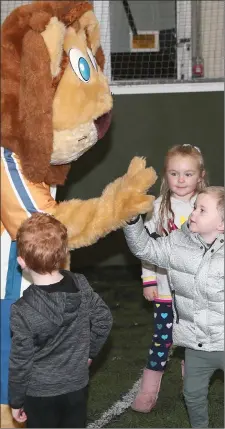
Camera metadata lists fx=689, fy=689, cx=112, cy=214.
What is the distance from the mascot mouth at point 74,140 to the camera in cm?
257

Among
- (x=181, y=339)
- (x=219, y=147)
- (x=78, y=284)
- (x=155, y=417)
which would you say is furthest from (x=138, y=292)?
(x=78, y=284)

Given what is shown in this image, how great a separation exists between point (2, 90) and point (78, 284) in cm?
73

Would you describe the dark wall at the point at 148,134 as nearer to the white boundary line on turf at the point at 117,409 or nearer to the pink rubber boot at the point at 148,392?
the white boundary line on turf at the point at 117,409

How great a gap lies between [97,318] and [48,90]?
811 millimetres

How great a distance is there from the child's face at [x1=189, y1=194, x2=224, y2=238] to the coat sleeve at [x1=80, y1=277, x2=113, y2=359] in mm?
464

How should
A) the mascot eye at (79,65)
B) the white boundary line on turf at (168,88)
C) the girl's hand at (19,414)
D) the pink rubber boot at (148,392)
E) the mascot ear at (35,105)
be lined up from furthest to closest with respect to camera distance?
the white boundary line on turf at (168,88) → the pink rubber boot at (148,392) → the mascot eye at (79,65) → the mascot ear at (35,105) → the girl's hand at (19,414)

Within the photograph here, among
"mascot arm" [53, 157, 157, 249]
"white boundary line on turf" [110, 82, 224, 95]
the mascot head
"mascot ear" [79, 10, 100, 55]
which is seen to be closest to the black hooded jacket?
"mascot arm" [53, 157, 157, 249]

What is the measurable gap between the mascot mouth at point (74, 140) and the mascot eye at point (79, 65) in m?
0.18

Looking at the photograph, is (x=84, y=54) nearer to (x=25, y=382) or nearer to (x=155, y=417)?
(x=25, y=382)

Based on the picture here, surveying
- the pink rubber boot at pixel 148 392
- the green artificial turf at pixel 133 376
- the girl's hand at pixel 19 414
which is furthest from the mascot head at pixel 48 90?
the green artificial turf at pixel 133 376

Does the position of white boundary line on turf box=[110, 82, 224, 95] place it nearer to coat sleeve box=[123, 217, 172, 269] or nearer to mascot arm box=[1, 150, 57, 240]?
coat sleeve box=[123, 217, 172, 269]

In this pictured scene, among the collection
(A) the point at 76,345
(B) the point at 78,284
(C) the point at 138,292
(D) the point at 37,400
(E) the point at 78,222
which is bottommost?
(C) the point at 138,292

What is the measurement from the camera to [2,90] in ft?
7.93

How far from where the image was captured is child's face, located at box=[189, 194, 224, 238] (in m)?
2.52
